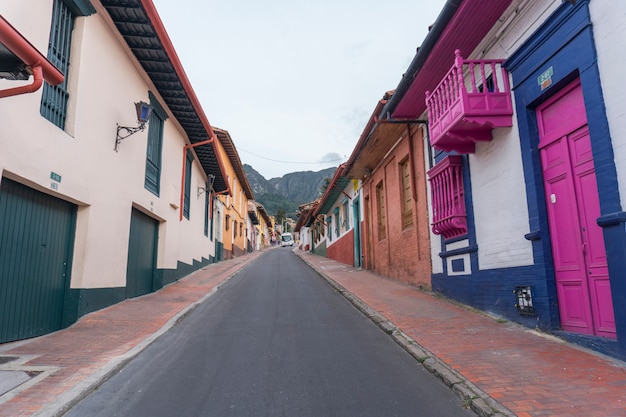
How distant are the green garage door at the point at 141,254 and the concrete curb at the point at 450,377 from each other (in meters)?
5.16

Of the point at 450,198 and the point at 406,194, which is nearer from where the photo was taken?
the point at 450,198

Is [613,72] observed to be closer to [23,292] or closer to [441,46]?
[441,46]

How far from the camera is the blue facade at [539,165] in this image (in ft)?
13.6

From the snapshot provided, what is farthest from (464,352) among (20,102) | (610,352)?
(20,102)

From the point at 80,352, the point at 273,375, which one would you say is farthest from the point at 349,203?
the point at 273,375

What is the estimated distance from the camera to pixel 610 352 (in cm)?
422

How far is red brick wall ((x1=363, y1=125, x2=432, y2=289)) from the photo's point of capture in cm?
952

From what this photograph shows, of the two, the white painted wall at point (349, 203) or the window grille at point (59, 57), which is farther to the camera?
the white painted wall at point (349, 203)

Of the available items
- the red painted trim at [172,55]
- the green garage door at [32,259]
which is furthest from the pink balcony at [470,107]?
the green garage door at [32,259]

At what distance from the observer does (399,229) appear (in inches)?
444

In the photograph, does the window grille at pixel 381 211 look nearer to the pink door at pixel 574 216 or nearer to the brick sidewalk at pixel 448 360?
the brick sidewalk at pixel 448 360

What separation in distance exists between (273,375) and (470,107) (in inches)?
177

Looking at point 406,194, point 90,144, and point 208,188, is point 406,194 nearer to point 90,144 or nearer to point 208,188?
point 90,144

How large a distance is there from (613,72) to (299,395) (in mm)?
4518
